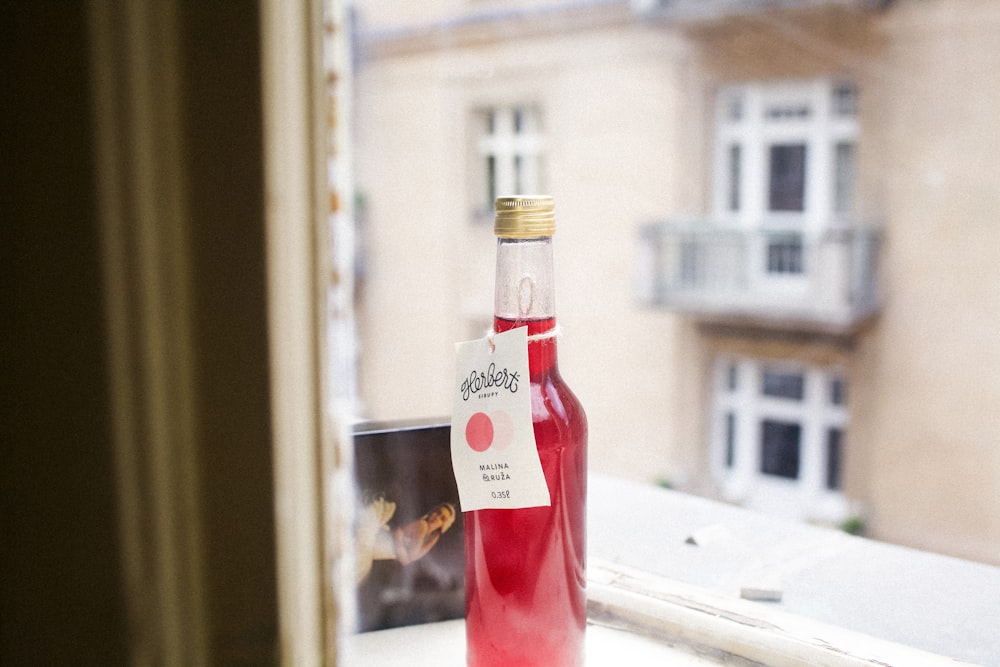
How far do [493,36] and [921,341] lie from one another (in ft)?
6.67

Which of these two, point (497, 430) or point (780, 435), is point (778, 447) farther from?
point (497, 430)

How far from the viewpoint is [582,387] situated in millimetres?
3354

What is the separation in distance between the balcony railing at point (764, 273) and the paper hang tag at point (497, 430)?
281 centimetres

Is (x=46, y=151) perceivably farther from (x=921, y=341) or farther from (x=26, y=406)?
(x=921, y=341)

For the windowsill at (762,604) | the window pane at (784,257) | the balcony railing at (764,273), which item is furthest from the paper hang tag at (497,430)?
the window pane at (784,257)

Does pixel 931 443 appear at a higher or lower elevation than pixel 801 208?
lower

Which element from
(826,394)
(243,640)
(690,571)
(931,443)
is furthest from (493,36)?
(243,640)

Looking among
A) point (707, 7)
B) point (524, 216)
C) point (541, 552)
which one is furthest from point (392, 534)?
point (707, 7)

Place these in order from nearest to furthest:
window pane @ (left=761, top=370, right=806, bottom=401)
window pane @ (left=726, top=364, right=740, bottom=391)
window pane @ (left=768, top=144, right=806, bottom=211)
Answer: window pane @ (left=768, top=144, right=806, bottom=211) → window pane @ (left=761, top=370, right=806, bottom=401) → window pane @ (left=726, top=364, right=740, bottom=391)

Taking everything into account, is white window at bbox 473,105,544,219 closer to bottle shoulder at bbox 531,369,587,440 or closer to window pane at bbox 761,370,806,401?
window pane at bbox 761,370,806,401

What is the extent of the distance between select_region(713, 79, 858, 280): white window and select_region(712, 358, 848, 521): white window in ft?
1.71

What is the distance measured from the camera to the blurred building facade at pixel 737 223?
2.82m

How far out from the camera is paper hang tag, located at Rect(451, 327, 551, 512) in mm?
396

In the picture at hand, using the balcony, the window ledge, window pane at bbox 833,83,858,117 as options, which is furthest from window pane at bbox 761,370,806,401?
the window ledge
